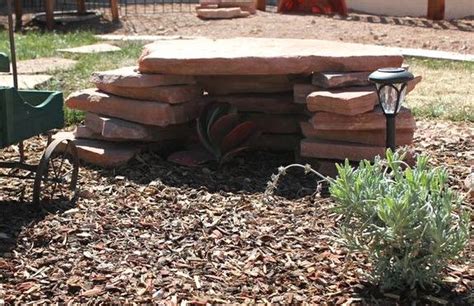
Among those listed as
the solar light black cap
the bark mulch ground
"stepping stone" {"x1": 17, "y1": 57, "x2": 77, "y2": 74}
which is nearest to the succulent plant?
the bark mulch ground

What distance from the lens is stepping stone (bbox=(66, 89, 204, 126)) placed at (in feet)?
17.7

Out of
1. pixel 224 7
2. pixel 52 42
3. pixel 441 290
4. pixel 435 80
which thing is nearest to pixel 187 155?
pixel 441 290

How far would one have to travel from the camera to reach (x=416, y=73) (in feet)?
28.9

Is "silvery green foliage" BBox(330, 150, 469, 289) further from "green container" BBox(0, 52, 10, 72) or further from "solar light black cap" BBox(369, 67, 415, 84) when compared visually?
"green container" BBox(0, 52, 10, 72)

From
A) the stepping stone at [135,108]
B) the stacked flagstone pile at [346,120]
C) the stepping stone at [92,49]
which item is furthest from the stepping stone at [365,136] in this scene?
the stepping stone at [92,49]

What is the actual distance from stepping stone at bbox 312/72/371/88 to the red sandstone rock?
832mm

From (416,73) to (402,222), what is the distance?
573cm

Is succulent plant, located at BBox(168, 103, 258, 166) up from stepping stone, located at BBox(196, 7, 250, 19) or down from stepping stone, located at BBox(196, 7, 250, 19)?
down

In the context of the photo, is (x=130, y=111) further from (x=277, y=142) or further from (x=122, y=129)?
(x=277, y=142)

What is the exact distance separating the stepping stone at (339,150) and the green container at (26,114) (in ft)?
4.73

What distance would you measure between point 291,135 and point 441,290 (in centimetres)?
233

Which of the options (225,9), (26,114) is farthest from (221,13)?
(26,114)

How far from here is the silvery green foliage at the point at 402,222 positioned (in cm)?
330

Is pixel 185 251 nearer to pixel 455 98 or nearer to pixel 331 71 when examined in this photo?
pixel 331 71
